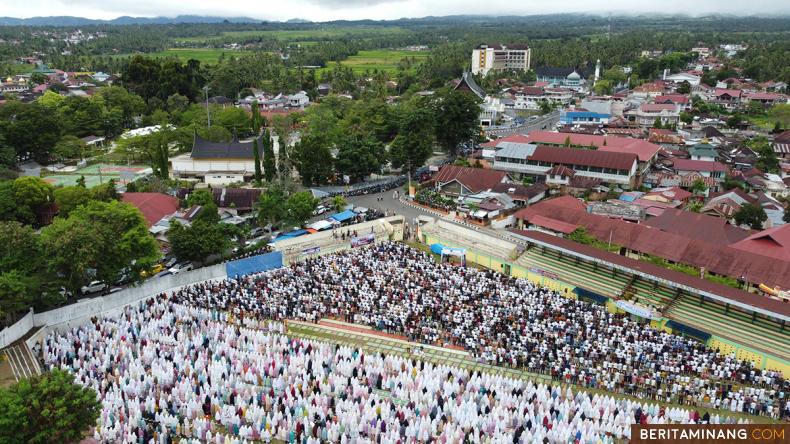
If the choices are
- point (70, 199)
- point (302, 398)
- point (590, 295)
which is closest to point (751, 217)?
point (590, 295)

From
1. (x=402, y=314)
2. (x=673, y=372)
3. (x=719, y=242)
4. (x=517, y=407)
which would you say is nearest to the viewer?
(x=517, y=407)

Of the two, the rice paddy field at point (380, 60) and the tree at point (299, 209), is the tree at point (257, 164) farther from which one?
the rice paddy field at point (380, 60)

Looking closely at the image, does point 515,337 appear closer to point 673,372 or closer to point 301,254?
point 673,372

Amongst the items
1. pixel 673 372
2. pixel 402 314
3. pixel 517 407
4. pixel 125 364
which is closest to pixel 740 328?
pixel 673 372

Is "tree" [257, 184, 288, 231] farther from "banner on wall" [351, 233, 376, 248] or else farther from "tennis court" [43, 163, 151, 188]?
"tennis court" [43, 163, 151, 188]

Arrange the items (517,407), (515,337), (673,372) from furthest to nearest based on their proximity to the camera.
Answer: (515,337) → (673,372) → (517,407)

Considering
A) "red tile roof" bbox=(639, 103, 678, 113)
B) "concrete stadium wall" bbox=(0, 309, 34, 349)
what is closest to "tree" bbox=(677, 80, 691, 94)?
"red tile roof" bbox=(639, 103, 678, 113)
